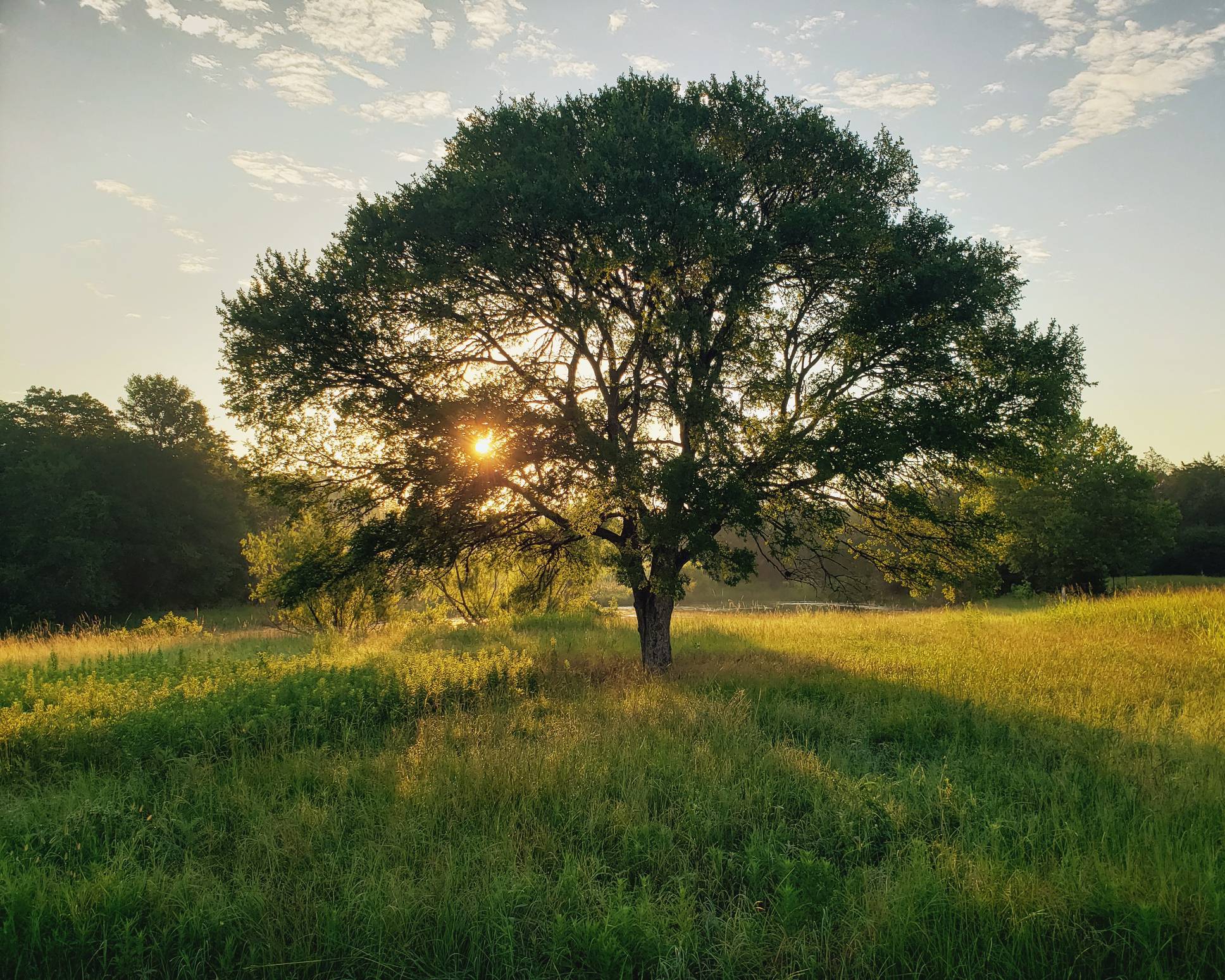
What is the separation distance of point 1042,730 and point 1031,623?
11.8 meters

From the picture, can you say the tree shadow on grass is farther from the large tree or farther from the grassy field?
the large tree

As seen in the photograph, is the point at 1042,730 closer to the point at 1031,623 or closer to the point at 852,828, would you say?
the point at 852,828

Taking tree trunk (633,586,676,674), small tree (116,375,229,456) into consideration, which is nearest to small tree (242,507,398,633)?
tree trunk (633,586,676,674)

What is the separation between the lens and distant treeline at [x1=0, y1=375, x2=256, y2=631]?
3619cm

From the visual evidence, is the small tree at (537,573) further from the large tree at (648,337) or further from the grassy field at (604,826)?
the grassy field at (604,826)

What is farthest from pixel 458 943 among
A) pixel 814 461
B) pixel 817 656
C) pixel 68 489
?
pixel 68 489

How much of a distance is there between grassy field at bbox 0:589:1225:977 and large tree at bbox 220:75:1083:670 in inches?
134

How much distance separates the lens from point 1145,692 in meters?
9.53

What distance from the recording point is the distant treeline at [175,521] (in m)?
34.1

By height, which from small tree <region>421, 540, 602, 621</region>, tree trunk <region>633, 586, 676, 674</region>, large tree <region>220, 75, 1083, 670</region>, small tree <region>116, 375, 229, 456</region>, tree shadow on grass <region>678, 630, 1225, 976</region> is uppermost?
small tree <region>116, 375, 229, 456</region>

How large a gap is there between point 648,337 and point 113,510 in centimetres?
4439

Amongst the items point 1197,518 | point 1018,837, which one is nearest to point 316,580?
point 1018,837

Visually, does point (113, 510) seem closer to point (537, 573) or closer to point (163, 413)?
point (163, 413)

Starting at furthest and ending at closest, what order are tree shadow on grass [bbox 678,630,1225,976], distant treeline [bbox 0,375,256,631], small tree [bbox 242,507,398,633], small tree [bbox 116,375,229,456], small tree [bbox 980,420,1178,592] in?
1. small tree [bbox 116,375,229,456]
2. distant treeline [bbox 0,375,256,631]
3. small tree [bbox 980,420,1178,592]
4. small tree [bbox 242,507,398,633]
5. tree shadow on grass [bbox 678,630,1225,976]
